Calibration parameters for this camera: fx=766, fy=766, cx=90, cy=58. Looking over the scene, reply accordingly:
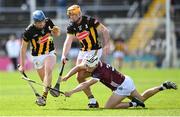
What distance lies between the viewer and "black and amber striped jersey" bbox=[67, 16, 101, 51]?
17.7 m

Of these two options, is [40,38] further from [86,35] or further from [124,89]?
[124,89]

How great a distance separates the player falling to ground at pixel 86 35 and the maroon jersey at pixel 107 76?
0.59 meters

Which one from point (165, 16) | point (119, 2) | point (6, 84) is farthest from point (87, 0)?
point (6, 84)

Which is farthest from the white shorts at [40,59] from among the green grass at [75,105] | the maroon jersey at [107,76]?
the maroon jersey at [107,76]

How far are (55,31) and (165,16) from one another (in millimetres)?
27017

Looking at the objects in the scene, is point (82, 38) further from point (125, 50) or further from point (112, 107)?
point (125, 50)

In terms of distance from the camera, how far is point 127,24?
44.7m

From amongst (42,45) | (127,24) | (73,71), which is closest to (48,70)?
(42,45)

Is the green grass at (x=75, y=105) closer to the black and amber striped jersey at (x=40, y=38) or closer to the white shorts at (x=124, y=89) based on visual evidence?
the white shorts at (x=124, y=89)

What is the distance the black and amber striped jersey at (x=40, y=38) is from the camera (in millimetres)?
18156

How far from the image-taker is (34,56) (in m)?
18.8

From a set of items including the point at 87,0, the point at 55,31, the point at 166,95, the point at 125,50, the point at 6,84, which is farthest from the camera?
the point at 87,0

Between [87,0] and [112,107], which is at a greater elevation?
[112,107]

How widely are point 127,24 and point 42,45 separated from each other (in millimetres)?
26313
